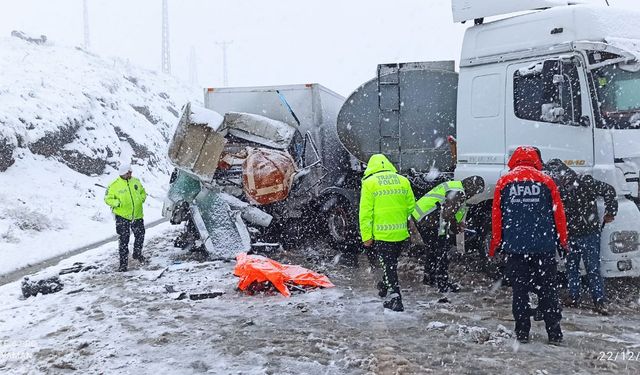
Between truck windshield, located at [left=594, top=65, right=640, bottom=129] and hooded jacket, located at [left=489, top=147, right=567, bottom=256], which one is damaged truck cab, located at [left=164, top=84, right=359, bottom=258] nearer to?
truck windshield, located at [left=594, top=65, right=640, bottom=129]

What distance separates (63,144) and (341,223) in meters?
13.0

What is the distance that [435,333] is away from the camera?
5.02 metres

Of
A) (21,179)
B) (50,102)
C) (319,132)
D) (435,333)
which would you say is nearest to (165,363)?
(435,333)

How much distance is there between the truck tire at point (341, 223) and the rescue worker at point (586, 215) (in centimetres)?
350

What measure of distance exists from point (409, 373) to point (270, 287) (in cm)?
292

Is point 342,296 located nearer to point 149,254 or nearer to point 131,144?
point 149,254

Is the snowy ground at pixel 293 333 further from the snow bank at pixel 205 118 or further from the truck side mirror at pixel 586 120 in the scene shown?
the snow bank at pixel 205 118

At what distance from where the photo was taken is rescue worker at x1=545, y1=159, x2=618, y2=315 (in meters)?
5.31

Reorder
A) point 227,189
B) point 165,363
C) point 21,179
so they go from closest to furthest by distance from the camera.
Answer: point 165,363, point 227,189, point 21,179

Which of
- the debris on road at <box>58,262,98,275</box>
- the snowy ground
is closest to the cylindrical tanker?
the snowy ground

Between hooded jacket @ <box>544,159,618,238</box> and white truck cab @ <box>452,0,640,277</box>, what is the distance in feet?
1.14

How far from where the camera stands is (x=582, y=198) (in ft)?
17.6

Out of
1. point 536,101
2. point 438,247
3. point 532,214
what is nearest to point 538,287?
point 532,214
